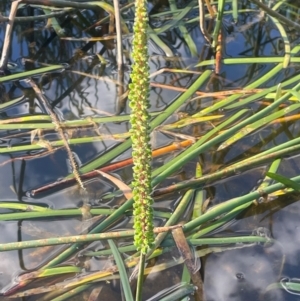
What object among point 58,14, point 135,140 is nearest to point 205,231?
point 135,140

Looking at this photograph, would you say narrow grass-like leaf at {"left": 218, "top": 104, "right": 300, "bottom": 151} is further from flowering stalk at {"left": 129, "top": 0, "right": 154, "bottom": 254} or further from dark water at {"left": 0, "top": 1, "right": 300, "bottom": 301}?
flowering stalk at {"left": 129, "top": 0, "right": 154, "bottom": 254}

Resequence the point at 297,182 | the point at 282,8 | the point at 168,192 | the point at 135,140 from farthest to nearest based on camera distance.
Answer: the point at 282,8
the point at 168,192
the point at 297,182
the point at 135,140

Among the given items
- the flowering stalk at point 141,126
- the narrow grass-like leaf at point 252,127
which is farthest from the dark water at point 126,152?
the flowering stalk at point 141,126

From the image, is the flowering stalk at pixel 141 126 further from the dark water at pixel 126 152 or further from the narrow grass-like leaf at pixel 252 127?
the narrow grass-like leaf at pixel 252 127

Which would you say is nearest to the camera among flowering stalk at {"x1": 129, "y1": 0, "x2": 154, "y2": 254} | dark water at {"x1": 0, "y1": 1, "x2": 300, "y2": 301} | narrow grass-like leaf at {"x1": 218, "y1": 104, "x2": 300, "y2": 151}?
flowering stalk at {"x1": 129, "y1": 0, "x2": 154, "y2": 254}

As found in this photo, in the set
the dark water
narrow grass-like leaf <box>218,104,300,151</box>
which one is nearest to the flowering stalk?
the dark water

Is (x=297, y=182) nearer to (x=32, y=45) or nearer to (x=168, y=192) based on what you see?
Result: (x=168, y=192)
